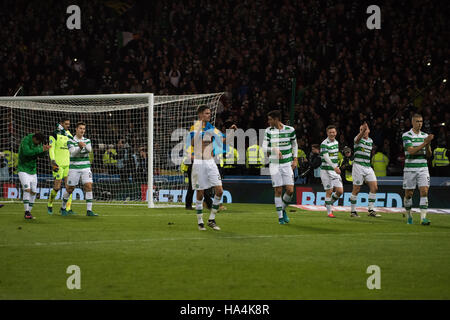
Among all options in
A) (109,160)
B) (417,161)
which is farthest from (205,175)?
(109,160)

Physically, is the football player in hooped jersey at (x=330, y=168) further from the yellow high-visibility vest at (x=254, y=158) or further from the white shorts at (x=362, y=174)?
the yellow high-visibility vest at (x=254, y=158)

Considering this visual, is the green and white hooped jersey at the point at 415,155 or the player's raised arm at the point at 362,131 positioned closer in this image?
the green and white hooped jersey at the point at 415,155

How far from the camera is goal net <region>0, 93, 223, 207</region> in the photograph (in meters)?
19.3

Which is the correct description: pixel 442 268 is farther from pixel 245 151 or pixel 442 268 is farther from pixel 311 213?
pixel 245 151

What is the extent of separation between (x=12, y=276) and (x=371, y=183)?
1040cm

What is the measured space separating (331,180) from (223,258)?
24.6 ft

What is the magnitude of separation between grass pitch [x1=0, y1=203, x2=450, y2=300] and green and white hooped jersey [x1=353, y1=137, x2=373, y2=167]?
2.08 metres

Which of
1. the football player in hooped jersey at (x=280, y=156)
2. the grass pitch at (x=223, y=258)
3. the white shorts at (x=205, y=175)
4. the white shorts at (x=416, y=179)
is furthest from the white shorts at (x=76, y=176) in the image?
the white shorts at (x=416, y=179)

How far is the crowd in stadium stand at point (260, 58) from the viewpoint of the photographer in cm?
2108

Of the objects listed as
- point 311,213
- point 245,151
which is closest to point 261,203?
point 245,151

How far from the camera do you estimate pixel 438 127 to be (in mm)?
19484

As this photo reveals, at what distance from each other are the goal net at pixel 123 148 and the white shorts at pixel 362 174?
506cm

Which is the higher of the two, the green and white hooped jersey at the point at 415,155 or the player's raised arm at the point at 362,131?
the player's raised arm at the point at 362,131

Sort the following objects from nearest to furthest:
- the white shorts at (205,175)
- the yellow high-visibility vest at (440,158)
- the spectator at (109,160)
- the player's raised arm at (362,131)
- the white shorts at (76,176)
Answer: the white shorts at (205,175), the player's raised arm at (362,131), the white shorts at (76,176), the yellow high-visibility vest at (440,158), the spectator at (109,160)
